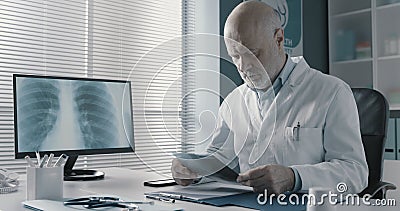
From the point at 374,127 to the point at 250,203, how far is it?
36.3 inches

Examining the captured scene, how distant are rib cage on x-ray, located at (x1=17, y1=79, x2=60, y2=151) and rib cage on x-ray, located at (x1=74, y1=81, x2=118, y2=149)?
10 cm

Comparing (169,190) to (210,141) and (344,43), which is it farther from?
(344,43)

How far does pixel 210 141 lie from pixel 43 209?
452 millimetres

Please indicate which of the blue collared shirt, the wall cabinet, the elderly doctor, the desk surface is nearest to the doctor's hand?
the elderly doctor

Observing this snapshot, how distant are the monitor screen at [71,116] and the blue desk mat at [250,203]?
0.67 m

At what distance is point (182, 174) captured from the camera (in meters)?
1.33

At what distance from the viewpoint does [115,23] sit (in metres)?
2.93

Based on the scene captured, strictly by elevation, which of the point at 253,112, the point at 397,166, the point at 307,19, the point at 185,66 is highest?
the point at 307,19

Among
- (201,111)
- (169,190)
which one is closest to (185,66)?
(201,111)

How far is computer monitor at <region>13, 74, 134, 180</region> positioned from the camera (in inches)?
60.2

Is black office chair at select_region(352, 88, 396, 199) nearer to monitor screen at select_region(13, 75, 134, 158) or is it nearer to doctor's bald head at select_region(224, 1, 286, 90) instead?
doctor's bald head at select_region(224, 1, 286, 90)

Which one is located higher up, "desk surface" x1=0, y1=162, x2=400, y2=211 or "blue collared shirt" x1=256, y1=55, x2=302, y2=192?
"blue collared shirt" x1=256, y1=55, x2=302, y2=192

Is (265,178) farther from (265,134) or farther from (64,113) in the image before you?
(64,113)

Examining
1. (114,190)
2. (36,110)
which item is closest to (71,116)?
(36,110)
